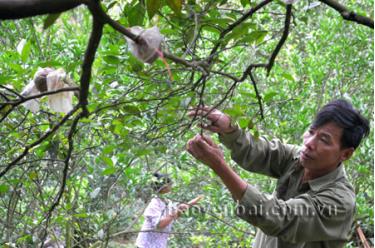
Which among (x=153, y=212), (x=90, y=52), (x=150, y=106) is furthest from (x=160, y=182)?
(x=90, y=52)

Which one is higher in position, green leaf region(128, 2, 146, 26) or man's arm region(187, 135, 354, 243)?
green leaf region(128, 2, 146, 26)

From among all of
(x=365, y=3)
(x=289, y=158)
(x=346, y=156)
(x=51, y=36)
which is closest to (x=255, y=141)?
(x=289, y=158)

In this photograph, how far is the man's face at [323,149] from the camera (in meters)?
1.59

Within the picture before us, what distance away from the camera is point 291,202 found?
1472 millimetres

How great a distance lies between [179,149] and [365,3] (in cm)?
183

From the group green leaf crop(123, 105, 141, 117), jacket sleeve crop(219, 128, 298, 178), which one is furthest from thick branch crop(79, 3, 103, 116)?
jacket sleeve crop(219, 128, 298, 178)

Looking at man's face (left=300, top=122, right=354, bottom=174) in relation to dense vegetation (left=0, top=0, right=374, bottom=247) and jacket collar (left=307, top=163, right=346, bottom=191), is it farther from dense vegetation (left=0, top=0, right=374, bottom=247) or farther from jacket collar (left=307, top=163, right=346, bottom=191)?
dense vegetation (left=0, top=0, right=374, bottom=247)

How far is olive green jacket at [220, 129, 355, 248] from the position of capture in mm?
1438

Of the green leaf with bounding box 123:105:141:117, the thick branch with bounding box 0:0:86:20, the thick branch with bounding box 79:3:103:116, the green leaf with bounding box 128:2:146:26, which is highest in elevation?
the green leaf with bounding box 128:2:146:26

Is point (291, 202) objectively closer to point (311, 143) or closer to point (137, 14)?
point (311, 143)

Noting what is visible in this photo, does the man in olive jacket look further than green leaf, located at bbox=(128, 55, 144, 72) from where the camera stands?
Yes

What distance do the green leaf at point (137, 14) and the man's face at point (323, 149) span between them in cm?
73

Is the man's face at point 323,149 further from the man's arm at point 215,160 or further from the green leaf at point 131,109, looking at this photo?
the green leaf at point 131,109

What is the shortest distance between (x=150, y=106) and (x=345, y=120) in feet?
1.89
